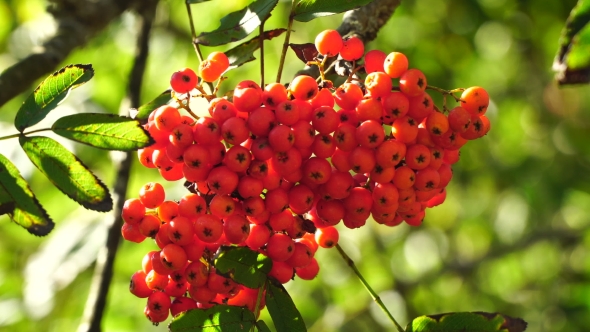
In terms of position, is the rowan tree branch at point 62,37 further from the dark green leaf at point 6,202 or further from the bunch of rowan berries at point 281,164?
the bunch of rowan berries at point 281,164

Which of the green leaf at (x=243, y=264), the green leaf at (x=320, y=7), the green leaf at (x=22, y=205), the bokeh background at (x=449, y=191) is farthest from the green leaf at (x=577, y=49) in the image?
the bokeh background at (x=449, y=191)

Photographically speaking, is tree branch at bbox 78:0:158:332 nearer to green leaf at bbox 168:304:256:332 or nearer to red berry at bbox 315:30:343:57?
green leaf at bbox 168:304:256:332

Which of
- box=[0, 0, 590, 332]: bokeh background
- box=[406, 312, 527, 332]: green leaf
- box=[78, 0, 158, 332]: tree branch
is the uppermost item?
box=[406, 312, 527, 332]: green leaf

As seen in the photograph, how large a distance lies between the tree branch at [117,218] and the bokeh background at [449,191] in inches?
17.4

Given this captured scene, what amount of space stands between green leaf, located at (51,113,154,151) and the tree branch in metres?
1.25

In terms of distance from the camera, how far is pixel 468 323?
1616 millimetres

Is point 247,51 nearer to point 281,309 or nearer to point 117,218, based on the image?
point 281,309

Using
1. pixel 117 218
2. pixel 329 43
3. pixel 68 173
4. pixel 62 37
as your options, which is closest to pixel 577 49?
pixel 329 43

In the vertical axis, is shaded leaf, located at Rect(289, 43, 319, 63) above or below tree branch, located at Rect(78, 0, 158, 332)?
above

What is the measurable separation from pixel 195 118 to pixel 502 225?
3.90 metres

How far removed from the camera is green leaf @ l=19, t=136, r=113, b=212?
1540 mm

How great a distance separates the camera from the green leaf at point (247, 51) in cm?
188

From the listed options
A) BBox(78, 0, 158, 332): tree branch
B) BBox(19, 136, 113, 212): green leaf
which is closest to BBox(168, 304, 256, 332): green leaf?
BBox(19, 136, 113, 212): green leaf

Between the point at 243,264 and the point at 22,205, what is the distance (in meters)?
0.55
